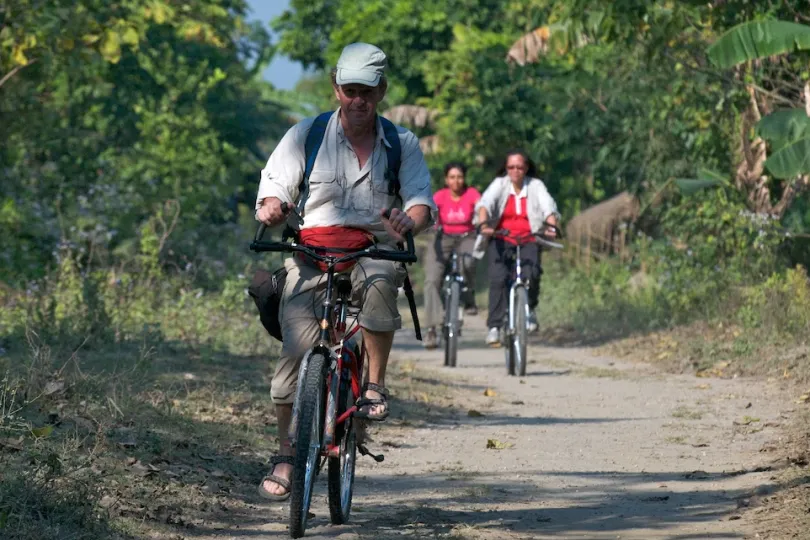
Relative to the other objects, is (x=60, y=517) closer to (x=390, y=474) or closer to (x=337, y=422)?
(x=337, y=422)

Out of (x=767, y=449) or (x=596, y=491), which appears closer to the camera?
(x=596, y=491)

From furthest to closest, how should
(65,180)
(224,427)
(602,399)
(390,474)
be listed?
1. (65,180)
2. (602,399)
3. (224,427)
4. (390,474)

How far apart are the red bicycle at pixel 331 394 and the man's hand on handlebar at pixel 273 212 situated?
9cm

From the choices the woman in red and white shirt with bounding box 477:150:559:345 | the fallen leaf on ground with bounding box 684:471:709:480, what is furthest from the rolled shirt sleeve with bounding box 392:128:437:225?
the woman in red and white shirt with bounding box 477:150:559:345

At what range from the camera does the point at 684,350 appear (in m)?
14.2

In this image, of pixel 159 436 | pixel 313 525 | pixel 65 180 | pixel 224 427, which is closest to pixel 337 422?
pixel 313 525

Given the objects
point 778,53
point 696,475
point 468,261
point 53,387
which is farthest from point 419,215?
point 468,261

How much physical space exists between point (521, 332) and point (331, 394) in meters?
7.12

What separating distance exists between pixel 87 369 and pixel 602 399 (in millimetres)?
4232

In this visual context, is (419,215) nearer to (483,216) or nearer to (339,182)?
(339,182)

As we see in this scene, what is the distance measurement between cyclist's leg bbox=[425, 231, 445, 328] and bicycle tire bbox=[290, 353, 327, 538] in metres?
9.17

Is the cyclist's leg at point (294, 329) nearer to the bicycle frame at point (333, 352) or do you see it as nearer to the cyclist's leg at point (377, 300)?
the bicycle frame at point (333, 352)

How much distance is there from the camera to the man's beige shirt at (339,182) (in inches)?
251

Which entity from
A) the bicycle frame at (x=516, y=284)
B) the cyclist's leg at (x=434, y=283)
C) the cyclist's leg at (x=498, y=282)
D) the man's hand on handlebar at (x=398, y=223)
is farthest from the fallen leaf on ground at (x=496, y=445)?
the cyclist's leg at (x=434, y=283)
